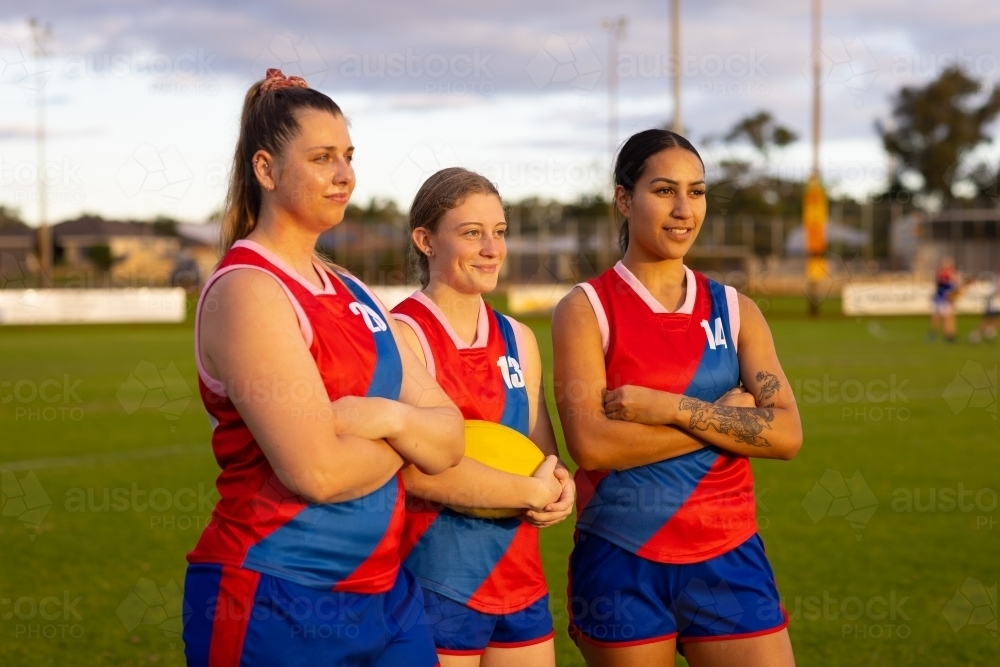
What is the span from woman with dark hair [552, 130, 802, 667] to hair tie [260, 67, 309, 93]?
1074 mm

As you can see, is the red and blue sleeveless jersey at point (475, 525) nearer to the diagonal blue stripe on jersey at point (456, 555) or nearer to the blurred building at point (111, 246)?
the diagonal blue stripe on jersey at point (456, 555)

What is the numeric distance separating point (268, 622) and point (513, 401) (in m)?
1.04

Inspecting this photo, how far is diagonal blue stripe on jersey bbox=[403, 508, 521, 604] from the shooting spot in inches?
115

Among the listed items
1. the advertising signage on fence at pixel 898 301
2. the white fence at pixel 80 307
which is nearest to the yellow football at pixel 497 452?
the white fence at pixel 80 307

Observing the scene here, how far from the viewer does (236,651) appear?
7.71 feet

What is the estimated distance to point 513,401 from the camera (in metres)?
3.09

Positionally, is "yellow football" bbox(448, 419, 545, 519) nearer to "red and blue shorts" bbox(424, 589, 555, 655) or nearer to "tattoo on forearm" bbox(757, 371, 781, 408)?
"red and blue shorts" bbox(424, 589, 555, 655)

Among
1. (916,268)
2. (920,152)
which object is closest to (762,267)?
(916,268)

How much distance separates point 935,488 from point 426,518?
22.7 feet

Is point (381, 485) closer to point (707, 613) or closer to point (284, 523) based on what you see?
point (284, 523)

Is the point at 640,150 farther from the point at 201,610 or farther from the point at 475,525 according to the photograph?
the point at 201,610

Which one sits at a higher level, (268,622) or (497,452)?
(497,452)

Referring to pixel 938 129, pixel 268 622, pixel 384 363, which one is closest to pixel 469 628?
pixel 268 622

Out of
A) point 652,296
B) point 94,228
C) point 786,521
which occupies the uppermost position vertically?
point 94,228
